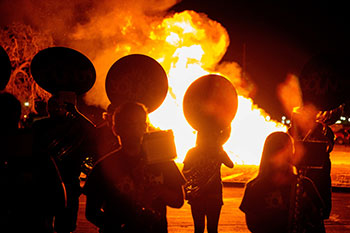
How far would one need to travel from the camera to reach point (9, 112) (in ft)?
10.3

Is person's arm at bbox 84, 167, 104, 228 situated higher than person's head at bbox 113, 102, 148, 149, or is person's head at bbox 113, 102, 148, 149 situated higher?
person's head at bbox 113, 102, 148, 149

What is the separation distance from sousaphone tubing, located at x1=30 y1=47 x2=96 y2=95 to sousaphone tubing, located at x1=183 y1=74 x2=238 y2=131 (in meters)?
1.52

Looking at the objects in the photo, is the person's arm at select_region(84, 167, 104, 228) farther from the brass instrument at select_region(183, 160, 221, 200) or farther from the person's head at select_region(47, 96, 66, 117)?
the person's head at select_region(47, 96, 66, 117)

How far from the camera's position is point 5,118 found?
312 cm

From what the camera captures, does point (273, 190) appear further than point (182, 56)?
No

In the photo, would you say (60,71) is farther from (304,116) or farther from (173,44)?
(173,44)

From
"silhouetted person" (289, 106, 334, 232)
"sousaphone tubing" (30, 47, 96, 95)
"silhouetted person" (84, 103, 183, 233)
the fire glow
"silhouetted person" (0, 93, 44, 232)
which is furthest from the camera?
the fire glow

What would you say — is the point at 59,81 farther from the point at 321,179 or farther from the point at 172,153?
the point at 321,179

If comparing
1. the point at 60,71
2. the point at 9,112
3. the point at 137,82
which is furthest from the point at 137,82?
the point at 9,112

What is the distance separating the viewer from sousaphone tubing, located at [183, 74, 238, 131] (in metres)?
4.15


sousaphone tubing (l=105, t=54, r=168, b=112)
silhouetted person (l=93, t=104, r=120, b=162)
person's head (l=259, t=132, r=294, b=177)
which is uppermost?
sousaphone tubing (l=105, t=54, r=168, b=112)

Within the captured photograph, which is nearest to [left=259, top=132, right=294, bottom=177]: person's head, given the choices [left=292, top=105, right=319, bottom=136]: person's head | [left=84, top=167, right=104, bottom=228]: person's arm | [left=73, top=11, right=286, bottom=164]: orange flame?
[left=292, top=105, right=319, bottom=136]: person's head

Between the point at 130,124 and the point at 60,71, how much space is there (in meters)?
2.49

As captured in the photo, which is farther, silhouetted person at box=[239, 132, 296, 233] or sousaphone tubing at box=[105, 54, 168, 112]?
sousaphone tubing at box=[105, 54, 168, 112]
